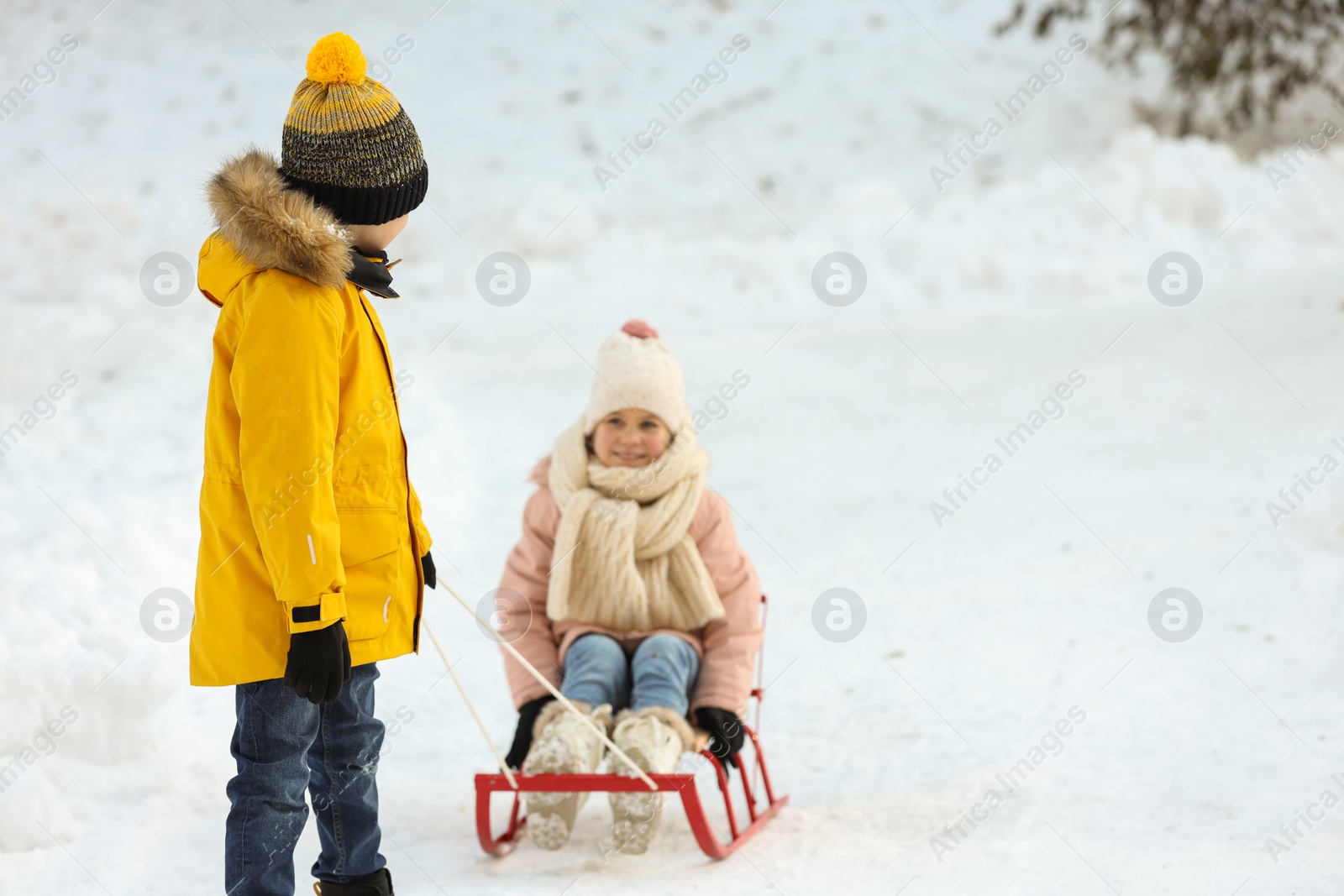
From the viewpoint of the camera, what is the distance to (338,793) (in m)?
2.36

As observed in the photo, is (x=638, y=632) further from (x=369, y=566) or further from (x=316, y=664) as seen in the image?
(x=316, y=664)

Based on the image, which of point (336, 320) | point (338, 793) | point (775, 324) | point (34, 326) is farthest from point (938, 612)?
point (34, 326)

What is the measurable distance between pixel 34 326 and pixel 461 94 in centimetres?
493

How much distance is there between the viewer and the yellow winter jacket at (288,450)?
6.62ft

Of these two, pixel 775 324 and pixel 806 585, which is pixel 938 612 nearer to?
pixel 806 585

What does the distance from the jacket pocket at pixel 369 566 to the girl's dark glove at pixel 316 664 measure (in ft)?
0.42

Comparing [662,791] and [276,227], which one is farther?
[662,791]

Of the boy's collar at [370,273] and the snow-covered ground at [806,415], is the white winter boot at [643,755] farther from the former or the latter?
the boy's collar at [370,273]

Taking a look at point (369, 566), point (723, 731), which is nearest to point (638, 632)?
point (723, 731)

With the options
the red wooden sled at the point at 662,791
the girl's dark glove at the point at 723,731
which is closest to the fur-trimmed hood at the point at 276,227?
the red wooden sled at the point at 662,791

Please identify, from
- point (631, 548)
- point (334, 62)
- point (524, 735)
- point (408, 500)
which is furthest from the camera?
point (631, 548)

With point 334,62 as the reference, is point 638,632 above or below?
below

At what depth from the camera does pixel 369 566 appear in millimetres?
2203

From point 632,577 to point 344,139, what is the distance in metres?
1.36
